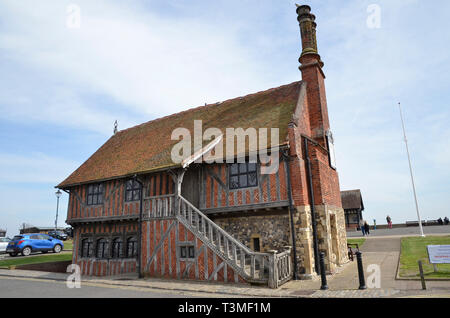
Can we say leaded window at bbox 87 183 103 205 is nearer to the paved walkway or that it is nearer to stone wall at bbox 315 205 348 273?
the paved walkway

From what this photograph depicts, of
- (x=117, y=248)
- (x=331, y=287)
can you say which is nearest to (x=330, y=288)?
(x=331, y=287)

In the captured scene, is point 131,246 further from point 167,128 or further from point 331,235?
point 331,235

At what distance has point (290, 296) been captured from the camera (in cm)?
761

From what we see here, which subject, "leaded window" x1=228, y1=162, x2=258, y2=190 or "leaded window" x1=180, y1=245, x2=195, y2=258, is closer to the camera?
"leaded window" x1=180, y1=245, x2=195, y2=258

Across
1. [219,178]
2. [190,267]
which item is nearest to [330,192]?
[219,178]

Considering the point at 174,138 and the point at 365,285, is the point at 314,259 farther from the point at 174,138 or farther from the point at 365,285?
the point at 174,138

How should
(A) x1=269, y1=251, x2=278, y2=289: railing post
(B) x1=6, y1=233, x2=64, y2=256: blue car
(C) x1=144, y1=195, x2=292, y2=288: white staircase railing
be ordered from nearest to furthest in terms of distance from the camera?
(A) x1=269, y1=251, x2=278, y2=289: railing post
(C) x1=144, y1=195, x2=292, y2=288: white staircase railing
(B) x1=6, y1=233, x2=64, y2=256: blue car

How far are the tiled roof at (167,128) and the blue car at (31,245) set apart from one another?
8043 mm

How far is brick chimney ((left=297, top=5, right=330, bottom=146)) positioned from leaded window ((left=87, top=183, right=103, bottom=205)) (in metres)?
11.3

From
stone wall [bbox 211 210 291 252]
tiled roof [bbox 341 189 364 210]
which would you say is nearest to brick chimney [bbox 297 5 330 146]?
stone wall [bbox 211 210 291 252]

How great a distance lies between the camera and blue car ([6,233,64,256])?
21.7m

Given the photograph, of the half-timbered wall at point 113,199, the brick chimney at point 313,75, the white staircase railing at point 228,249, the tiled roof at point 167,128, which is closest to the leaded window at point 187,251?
the white staircase railing at point 228,249
